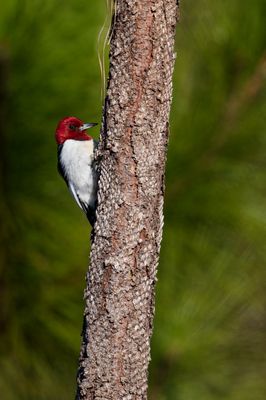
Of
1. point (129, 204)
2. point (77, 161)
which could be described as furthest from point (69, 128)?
point (129, 204)

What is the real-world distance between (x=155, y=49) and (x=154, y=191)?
40cm

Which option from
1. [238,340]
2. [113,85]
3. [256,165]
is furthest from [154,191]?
[238,340]

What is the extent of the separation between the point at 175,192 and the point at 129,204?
0.94 meters

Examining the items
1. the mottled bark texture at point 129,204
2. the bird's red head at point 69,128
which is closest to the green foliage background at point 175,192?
the bird's red head at point 69,128

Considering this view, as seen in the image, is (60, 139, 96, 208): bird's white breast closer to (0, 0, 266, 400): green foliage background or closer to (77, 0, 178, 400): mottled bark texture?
(0, 0, 266, 400): green foliage background

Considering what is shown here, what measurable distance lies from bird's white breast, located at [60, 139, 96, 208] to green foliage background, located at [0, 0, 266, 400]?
84mm

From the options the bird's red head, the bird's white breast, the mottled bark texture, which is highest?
the bird's red head

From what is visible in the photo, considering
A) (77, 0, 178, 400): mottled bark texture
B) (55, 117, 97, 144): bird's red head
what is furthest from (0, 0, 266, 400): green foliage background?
(77, 0, 178, 400): mottled bark texture

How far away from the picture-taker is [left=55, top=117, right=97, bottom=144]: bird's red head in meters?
3.51

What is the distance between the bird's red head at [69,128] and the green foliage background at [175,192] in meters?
0.06

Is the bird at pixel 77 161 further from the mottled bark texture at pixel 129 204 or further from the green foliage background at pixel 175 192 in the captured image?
the mottled bark texture at pixel 129 204

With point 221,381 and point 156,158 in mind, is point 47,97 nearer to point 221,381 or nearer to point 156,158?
point 156,158

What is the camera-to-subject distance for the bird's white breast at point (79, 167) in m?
3.56

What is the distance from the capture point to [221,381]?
12.5 feet
